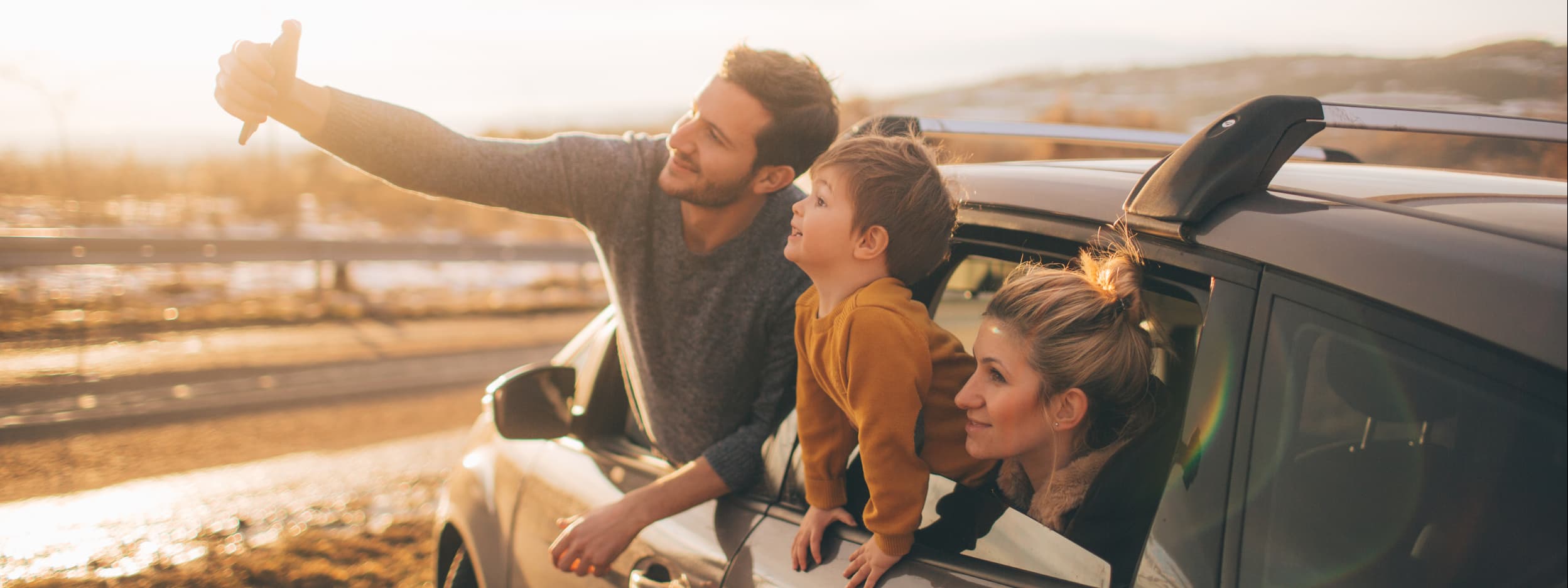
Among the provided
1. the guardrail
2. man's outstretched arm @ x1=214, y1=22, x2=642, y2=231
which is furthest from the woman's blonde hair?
the guardrail

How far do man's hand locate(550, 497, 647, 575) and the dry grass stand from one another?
1.88 m

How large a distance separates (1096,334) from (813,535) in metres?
0.61

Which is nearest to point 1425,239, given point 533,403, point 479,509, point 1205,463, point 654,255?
point 1205,463

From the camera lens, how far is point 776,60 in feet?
8.68

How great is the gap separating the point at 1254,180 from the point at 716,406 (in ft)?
4.43

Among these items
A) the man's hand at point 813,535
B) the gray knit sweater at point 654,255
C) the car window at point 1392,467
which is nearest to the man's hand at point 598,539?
the gray knit sweater at point 654,255

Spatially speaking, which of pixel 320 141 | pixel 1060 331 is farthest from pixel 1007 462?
pixel 320 141

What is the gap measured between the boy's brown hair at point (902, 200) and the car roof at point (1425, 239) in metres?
0.29

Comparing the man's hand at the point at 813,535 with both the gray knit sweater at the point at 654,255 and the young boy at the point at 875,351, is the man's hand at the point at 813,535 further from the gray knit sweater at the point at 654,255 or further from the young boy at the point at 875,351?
the gray knit sweater at the point at 654,255

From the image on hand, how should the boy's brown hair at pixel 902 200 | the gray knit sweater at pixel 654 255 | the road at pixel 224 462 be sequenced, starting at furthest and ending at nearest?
the road at pixel 224 462 < the gray knit sweater at pixel 654 255 < the boy's brown hair at pixel 902 200

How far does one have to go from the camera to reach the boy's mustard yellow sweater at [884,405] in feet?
5.69

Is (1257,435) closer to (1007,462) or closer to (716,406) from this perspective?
(1007,462)

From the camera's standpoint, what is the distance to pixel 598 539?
217 cm

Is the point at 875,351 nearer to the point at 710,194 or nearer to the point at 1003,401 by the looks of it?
the point at 1003,401
